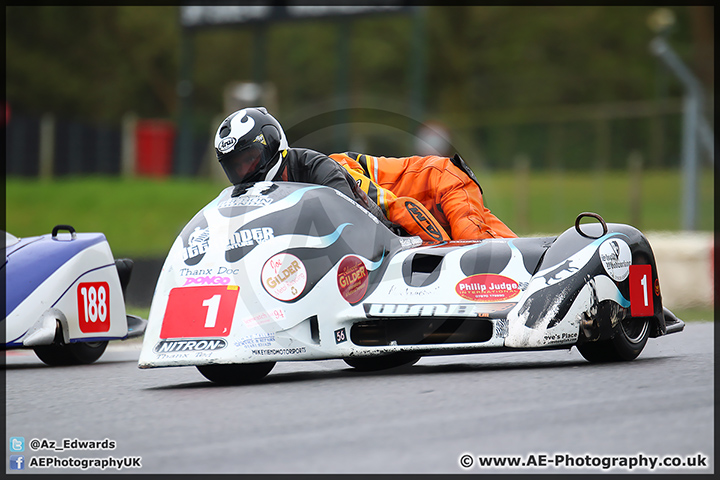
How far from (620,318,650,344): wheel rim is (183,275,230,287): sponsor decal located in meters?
2.11

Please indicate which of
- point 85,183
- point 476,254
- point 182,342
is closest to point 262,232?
point 182,342

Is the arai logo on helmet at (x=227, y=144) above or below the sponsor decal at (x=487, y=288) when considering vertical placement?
above

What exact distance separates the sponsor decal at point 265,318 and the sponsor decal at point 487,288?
2.97 ft

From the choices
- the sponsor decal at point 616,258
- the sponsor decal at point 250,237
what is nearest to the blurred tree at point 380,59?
the sponsor decal at point 616,258

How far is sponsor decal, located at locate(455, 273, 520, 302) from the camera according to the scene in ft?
17.2

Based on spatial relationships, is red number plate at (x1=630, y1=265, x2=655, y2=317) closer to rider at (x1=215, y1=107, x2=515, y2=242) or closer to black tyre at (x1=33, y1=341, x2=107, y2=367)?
rider at (x1=215, y1=107, x2=515, y2=242)

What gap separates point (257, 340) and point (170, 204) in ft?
61.9

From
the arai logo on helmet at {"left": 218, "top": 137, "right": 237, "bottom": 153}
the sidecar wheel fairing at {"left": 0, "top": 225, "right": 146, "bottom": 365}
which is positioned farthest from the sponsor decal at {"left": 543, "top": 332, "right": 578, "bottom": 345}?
the sidecar wheel fairing at {"left": 0, "top": 225, "right": 146, "bottom": 365}

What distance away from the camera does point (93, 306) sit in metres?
6.76

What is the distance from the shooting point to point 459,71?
4072 centimetres

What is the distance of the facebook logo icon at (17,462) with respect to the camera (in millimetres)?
3669

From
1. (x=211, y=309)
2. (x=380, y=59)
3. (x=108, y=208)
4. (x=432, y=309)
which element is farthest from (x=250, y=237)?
(x=380, y=59)

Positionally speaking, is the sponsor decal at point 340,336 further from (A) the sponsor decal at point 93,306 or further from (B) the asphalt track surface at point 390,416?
(A) the sponsor decal at point 93,306

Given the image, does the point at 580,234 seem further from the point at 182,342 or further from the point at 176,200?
the point at 176,200
